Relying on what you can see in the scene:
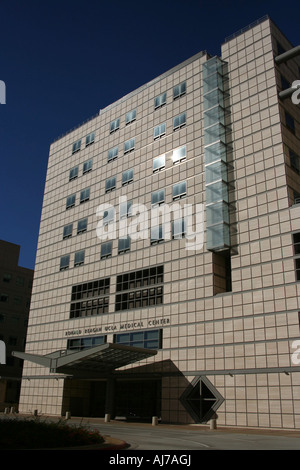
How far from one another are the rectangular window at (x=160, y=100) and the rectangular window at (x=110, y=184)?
12.0 meters

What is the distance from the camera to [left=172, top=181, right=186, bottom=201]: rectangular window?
170 ft

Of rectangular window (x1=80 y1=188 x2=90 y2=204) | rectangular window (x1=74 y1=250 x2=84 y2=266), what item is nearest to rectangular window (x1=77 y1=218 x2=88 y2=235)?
rectangular window (x1=74 y1=250 x2=84 y2=266)

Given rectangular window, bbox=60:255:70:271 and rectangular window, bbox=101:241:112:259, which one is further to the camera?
rectangular window, bbox=60:255:70:271

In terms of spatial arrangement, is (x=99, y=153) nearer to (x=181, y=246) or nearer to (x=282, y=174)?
(x=181, y=246)

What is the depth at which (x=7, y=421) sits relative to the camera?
1967 centimetres

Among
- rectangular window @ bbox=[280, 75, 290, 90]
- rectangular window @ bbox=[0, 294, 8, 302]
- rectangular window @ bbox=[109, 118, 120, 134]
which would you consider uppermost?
rectangular window @ bbox=[109, 118, 120, 134]

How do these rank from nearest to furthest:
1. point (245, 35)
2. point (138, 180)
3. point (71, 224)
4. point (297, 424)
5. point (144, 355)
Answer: point (297, 424) < point (144, 355) < point (245, 35) < point (138, 180) < point (71, 224)

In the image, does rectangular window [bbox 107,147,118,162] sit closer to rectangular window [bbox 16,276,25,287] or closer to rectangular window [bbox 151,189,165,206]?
rectangular window [bbox 151,189,165,206]

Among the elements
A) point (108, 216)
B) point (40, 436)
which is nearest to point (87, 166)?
point (108, 216)

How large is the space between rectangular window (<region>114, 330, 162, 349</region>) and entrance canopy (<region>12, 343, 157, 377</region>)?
1.45 m

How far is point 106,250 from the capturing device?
2325 inches

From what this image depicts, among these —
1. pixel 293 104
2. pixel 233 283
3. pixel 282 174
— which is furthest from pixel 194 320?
pixel 293 104

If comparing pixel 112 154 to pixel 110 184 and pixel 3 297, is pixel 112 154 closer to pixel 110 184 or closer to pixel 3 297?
pixel 110 184
